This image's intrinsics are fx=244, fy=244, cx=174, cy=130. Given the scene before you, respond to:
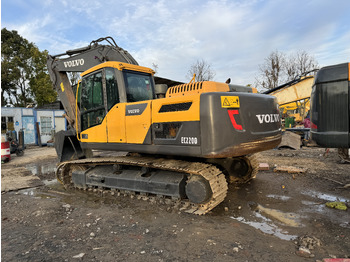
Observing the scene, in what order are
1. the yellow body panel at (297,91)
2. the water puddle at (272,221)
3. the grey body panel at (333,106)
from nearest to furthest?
1. the grey body panel at (333,106)
2. the water puddle at (272,221)
3. the yellow body panel at (297,91)

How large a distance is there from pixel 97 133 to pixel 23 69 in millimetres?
25039

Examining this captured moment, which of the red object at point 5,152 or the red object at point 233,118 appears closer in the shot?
the red object at point 233,118

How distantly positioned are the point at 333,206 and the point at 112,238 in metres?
3.72

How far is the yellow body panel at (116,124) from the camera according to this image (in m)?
4.63

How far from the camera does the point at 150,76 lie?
5344mm

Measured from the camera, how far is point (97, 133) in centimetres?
513

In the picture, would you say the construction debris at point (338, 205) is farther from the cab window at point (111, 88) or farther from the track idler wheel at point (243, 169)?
the cab window at point (111, 88)

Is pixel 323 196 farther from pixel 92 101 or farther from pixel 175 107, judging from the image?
pixel 92 101

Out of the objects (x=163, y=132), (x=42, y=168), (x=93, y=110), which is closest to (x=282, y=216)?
(x=163, y=132)

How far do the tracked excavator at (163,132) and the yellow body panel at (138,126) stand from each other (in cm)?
2

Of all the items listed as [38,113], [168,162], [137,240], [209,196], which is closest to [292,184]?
[209,196]

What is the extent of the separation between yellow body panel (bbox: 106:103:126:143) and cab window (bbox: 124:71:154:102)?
0.29 metres

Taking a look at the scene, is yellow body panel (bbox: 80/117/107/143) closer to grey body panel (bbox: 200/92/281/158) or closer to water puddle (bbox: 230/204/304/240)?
grey body panel (bbox: 200/92/281/158)

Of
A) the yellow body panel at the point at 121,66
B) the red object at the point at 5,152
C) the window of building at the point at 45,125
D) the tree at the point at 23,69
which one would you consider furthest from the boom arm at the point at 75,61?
the tree at the point at 23,69
